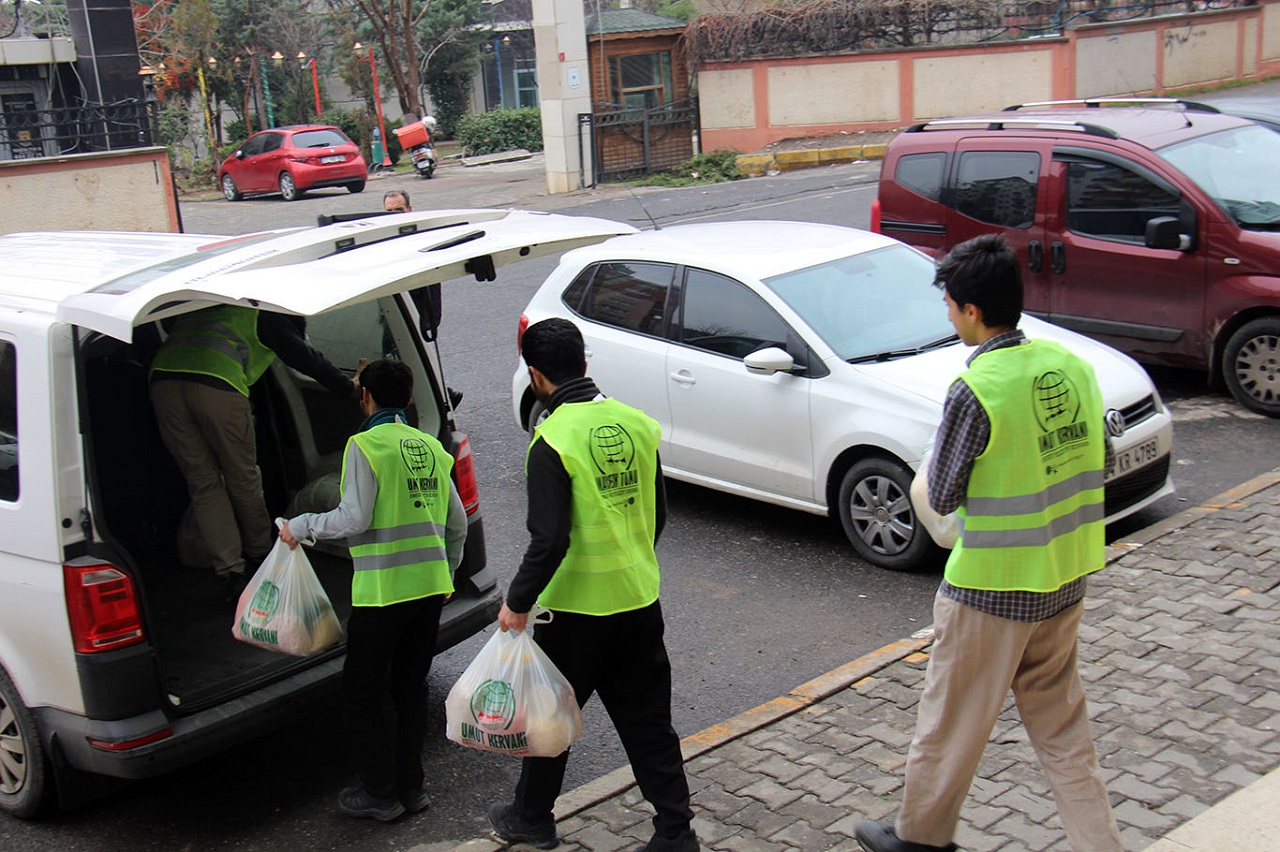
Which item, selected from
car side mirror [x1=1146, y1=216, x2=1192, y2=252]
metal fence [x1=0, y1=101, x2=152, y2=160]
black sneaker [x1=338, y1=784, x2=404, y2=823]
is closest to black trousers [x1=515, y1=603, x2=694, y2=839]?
black sneaker [x1=338, y1=784, x2=404, y2=823]

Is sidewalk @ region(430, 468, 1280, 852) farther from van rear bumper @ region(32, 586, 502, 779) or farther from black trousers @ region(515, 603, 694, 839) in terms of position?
van rear bumper @ region(32, 586, 502, 779)

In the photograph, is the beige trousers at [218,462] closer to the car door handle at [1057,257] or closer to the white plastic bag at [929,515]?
the white plastic bag at [929,515]

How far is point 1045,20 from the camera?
25859mm

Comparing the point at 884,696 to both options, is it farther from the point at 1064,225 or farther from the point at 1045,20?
the point at 1045,20

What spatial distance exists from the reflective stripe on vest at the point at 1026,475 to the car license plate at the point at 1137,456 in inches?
118

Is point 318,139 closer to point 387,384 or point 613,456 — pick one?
point 387,384

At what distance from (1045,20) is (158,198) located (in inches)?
700

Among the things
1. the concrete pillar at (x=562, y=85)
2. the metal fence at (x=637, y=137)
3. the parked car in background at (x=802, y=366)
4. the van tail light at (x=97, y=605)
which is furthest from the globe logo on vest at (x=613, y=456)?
the metal fence at (x=637, y=137)

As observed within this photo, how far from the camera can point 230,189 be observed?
96.4ft

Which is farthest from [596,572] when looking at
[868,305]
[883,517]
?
[868,305]

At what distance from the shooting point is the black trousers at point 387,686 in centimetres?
421

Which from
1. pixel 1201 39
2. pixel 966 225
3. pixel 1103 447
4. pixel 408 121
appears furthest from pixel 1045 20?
pixel 1103 447

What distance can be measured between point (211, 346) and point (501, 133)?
101 ft

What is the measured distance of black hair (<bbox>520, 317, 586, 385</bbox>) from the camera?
149 inches
